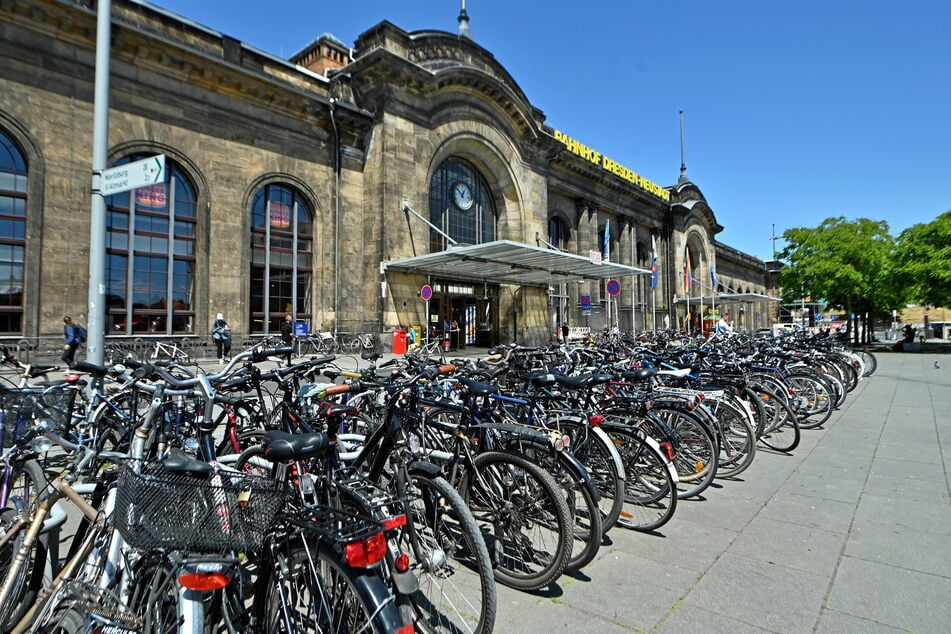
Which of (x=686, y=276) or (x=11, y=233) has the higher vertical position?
(x=686, y=276)

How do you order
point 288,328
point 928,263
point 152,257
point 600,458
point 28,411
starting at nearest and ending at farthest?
point 28,411 < point 600,458 < point 152,257 < point 288,328 < point 928,263

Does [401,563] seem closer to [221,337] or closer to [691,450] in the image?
[691,450]

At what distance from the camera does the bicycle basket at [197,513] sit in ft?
5.40

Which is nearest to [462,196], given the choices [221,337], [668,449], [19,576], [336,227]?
[336,227]

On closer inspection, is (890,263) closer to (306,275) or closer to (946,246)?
(946,246)

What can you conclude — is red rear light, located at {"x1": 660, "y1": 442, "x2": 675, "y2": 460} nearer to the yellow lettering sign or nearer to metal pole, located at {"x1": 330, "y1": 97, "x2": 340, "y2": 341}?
metal pole, located at {"x1": 330, "y1": 97, "x2": 340, "y2": 341}

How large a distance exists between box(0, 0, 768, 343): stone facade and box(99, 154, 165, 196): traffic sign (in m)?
8.50

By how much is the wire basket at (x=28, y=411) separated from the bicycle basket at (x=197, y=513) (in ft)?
8.44

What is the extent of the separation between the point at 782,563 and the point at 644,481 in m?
0.99

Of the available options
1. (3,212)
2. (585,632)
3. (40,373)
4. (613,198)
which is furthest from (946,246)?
(3,212)

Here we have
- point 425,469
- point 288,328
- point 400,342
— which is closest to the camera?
point 425,469

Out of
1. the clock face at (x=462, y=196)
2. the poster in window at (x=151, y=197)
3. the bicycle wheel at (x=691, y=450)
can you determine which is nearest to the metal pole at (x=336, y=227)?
the poster in window at (x=151, y=197)

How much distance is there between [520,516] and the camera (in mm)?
2975

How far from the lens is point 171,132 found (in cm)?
1472
